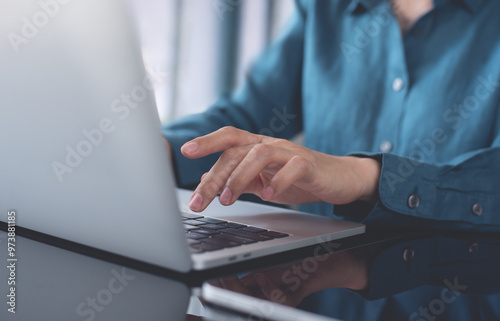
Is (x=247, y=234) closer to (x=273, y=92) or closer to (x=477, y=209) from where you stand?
(x=477, y=209)

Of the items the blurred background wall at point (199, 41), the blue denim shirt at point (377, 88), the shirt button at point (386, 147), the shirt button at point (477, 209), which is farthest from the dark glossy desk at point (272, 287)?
the blurred background wall at point (199, 41)

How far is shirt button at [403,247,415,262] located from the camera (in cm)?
51

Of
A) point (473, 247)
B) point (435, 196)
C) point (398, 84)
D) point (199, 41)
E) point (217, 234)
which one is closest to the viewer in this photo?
point (217, 234)

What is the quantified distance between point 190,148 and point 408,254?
0.93ft

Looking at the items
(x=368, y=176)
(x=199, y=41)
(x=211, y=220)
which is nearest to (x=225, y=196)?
(x=211, y=220)

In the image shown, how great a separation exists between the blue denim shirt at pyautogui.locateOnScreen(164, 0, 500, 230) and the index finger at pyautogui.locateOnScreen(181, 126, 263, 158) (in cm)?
26

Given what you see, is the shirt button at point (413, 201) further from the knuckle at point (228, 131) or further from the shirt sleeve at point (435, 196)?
the knuckle at point (228, 131)

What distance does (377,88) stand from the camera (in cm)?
117

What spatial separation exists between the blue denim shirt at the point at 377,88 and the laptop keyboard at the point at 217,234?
0.35 m

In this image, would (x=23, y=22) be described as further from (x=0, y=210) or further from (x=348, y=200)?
(x=348, y=200)

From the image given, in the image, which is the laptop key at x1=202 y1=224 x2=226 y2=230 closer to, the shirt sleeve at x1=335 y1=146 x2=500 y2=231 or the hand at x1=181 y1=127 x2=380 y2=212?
the hand at x1=181 y1=127 x2=380 y2=212

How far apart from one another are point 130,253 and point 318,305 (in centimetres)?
17

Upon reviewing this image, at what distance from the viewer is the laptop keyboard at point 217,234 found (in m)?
0.43

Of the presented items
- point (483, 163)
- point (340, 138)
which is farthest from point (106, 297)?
point (340, 138)
